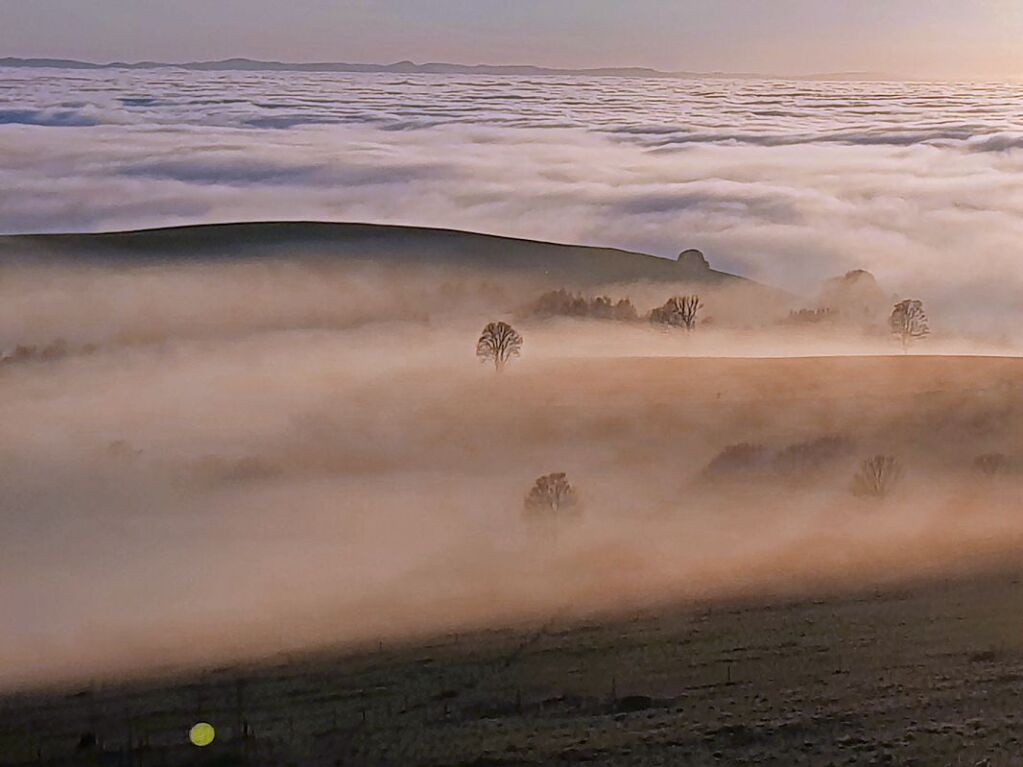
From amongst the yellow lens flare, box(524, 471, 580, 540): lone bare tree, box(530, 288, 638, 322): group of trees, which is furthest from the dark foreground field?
box(530, 288, 638, 322): group of trees

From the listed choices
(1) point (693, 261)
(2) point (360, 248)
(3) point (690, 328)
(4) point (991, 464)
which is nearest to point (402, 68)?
(2) point (360, 248)

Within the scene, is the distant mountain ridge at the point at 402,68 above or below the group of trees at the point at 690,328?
above

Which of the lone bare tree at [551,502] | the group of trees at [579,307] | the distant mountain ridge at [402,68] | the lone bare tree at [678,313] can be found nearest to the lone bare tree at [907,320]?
the lone bare tree at [678,313]

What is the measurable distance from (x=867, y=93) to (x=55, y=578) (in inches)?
124

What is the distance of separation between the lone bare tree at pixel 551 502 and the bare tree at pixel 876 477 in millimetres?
968

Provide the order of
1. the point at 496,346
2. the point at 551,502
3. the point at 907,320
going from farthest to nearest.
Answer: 1. the point at 907,320
2. the point at 496,346
3. the point at 551,502

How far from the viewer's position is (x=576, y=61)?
3.34m

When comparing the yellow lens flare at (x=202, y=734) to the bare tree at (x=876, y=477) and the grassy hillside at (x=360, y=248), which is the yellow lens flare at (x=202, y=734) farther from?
the bare tree at (x=876, y=477)

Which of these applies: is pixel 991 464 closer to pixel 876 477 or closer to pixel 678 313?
pixel 876 477

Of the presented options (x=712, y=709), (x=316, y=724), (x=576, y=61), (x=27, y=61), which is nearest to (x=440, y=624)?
(x=316, y=724)

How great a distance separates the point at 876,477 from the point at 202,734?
2251 mm

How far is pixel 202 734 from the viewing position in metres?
2.70

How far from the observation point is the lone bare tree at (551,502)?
3.08 meters

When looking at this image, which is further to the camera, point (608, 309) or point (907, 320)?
point (907, 320)
